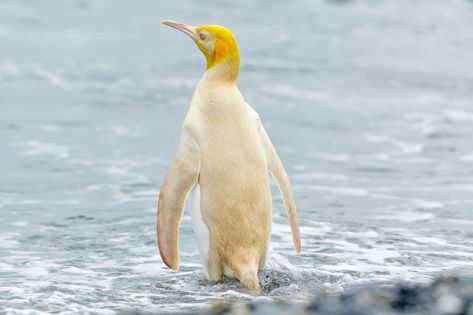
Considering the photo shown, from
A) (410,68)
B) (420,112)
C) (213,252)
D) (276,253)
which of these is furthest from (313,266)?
(410,68)

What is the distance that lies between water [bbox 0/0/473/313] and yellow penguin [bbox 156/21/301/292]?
0.20 meters

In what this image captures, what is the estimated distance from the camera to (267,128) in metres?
11.8

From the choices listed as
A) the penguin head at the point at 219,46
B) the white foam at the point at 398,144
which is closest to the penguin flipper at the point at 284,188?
the penguin head at the point at 219,46

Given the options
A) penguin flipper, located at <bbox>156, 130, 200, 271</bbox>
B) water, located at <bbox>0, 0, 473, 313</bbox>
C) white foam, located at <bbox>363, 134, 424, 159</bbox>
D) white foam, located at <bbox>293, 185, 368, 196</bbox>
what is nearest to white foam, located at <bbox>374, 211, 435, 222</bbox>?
water, located at <bbox>0, 0, 473, 313</bbox>

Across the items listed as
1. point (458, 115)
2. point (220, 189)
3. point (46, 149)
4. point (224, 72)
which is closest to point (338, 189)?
point (46, 149)

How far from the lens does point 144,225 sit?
26.4 ft

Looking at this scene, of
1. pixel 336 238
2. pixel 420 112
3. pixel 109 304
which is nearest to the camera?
pixel 109 304

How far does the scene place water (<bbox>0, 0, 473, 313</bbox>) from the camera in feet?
21.8

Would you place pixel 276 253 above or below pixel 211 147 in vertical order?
below

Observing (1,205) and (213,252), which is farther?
(1,205)

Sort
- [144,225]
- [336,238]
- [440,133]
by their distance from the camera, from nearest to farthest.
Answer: [336,238], [144,225], [440,133]

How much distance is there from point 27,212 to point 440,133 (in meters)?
4.65

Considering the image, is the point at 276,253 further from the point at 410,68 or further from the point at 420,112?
the point at 410,68

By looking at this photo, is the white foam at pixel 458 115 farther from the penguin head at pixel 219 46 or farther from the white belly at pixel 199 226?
the white belly at pixel 199 226
